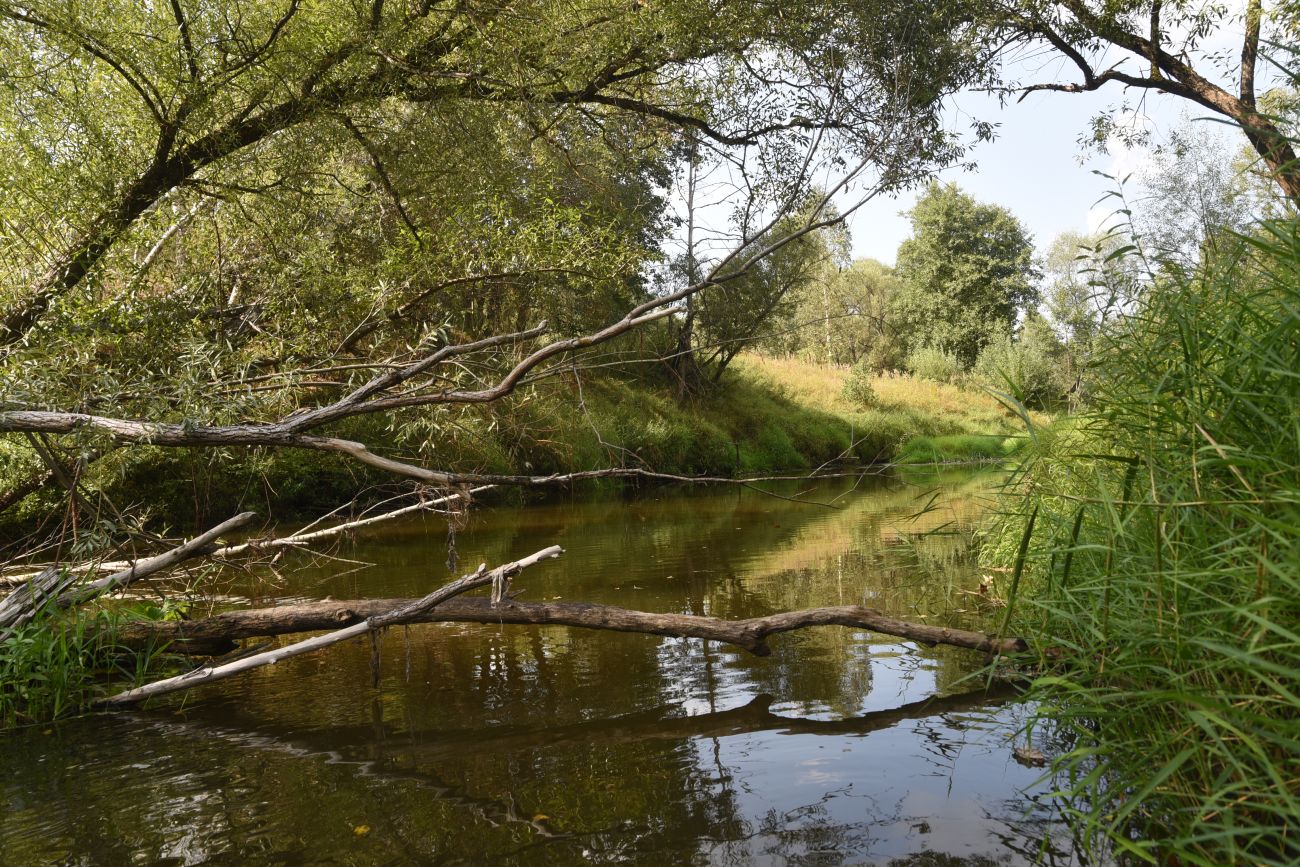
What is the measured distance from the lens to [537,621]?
5629mm

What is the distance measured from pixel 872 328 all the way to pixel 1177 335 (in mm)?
49216

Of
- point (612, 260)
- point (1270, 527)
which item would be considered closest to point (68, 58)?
point (612, 260)

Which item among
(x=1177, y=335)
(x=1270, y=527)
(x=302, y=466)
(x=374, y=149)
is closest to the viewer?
(x=1270, y=527)

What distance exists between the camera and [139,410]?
681 cm

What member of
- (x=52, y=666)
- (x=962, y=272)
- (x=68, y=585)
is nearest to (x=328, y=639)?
(x=52, y=666)

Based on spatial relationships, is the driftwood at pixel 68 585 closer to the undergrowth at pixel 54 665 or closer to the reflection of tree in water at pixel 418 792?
the undergrowth at pixel 54 665

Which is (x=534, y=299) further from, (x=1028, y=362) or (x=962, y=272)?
(x=962, y=272)

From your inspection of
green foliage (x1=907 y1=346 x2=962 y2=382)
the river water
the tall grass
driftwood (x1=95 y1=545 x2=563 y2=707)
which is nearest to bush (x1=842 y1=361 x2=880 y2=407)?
green foliage (x1=907 y1=346 x2=962 y2=382)

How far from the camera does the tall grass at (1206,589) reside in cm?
228

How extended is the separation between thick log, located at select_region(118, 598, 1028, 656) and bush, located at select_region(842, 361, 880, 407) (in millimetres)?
24975

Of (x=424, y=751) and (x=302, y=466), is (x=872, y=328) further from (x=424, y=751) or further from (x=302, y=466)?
(x=424, y=751)

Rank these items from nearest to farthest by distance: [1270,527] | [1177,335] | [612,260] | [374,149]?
[1270,527]
[1177,335]
[374,149]
[612,260]

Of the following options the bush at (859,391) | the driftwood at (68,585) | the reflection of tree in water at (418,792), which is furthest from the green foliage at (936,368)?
the driftwood at (68,585)

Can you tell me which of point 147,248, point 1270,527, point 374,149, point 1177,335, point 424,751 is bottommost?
point 424,751
